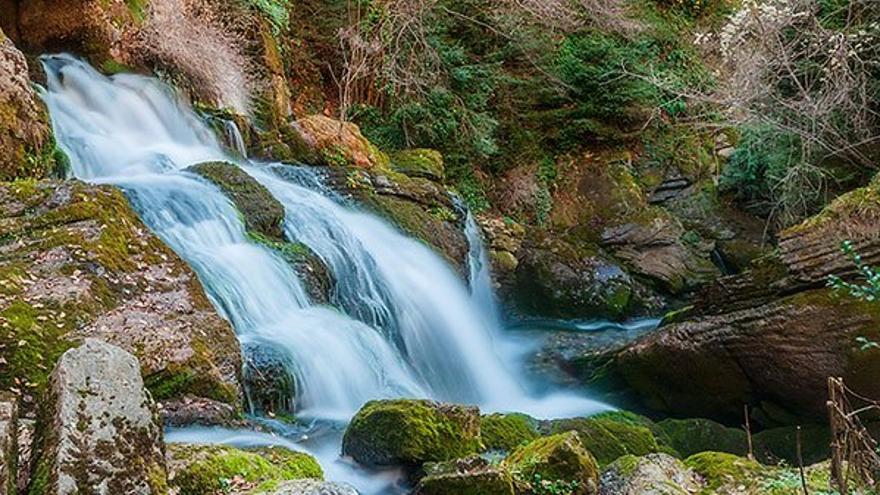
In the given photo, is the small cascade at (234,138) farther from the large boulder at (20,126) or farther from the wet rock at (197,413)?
the wet rock at (197,413)

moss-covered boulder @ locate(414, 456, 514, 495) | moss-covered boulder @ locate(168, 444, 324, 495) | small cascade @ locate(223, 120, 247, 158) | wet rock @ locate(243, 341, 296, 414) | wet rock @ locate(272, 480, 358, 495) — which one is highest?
small cascade @ locate(223, 120, 247, 158)

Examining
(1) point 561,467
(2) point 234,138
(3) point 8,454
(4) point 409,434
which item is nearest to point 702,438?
(1) point 561,467

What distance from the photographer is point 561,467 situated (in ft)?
11.3

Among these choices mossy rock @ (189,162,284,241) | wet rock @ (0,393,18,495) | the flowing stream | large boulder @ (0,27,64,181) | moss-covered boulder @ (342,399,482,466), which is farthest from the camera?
mossy rock @ (189,162,284,241)

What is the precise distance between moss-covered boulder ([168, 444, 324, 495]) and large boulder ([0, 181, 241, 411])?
1.01 metres

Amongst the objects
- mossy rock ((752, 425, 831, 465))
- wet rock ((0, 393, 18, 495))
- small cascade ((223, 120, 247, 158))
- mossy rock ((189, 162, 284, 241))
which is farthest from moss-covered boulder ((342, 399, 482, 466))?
small cascade ((223, 120, 247, 158))

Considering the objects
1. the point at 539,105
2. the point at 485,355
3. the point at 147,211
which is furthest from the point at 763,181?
the point at 147,211

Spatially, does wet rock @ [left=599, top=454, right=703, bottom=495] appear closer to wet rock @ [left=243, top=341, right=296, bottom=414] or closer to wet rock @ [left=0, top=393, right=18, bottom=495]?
wet rock @ [left=243, top=341, right=296, bottom=414]

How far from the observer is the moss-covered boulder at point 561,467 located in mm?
3418

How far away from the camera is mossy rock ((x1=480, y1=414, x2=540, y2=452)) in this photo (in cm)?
450

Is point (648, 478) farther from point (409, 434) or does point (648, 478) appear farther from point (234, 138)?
point (234, 138)

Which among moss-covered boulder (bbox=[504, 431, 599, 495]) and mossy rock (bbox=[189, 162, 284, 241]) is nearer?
moss-covered boulder (bbox=[504, 431, 599, 495])

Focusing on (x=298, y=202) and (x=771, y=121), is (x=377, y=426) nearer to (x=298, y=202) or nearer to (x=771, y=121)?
(x=298, y=202)

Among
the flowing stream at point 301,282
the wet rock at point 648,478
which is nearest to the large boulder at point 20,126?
the flowing stream at point 301,282
